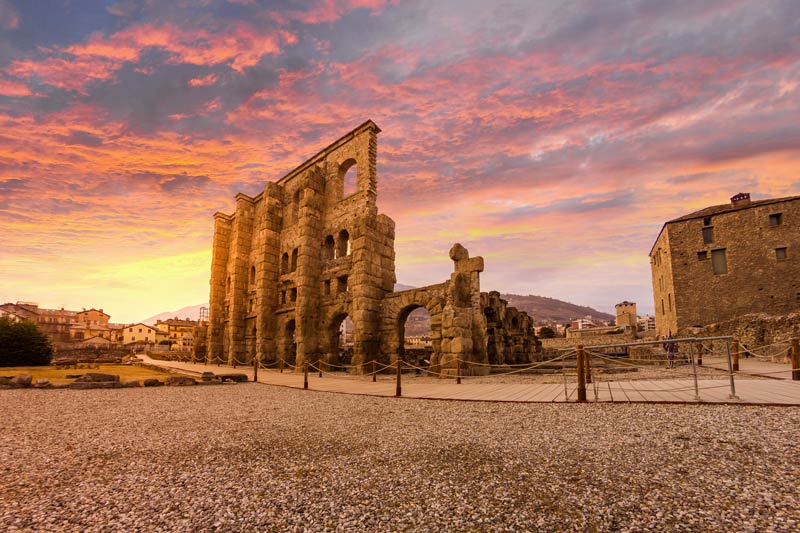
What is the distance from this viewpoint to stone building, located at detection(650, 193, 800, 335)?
78.7 ft

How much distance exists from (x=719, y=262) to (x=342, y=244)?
2659 centimetres

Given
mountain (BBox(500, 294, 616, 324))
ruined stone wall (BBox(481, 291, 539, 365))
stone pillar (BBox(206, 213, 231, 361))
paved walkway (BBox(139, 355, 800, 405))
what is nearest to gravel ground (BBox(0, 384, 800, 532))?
paved walkway (BBox(139, 355, 800, 405))

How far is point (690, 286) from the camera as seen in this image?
88.4ft

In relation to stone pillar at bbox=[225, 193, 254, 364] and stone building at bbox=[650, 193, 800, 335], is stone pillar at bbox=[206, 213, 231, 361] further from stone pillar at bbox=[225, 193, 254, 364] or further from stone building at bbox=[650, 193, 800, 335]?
stone building at bbox=[650, 193, 800, 335]

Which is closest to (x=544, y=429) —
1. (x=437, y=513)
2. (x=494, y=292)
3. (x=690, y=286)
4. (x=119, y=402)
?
(x=437, y=513)

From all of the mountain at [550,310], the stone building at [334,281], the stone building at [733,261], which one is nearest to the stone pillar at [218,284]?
the stone building at [334,281]

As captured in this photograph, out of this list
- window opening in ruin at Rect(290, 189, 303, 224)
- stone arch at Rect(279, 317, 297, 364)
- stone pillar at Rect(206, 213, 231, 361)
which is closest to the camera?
stone arch at Rect(279, 317, 297, 364)

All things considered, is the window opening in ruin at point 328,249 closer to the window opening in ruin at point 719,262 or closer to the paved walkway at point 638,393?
the paved walkway at point 638,393

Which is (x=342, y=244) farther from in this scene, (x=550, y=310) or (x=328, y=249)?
(x=550, y=310)

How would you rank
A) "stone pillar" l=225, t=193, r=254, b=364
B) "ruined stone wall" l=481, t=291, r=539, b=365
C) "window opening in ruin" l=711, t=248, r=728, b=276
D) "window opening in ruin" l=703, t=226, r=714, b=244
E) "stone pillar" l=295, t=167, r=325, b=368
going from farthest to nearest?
"window opening in ruin" l=703, t=226, r=714, b=244 → "window opening in ruin" l=711, t=248, r=728, b=276 → "stone pillar" l=225, t=193, r=254, b=364 → "stone pillar" l=295, t=167, r=325, b=368 → "ruined stone wall" l=481, t=291, r=539, b=365

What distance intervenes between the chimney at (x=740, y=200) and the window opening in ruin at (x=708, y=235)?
2584 millimetres

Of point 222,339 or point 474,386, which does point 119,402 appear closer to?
point 474,386

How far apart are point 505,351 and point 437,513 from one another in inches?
662

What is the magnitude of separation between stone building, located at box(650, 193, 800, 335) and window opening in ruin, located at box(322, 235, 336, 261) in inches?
983
